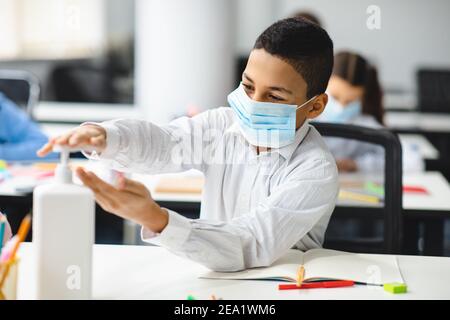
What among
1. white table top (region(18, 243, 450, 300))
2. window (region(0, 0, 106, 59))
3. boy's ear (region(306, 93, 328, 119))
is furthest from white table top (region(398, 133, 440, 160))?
window (region(0, 0, 106, 59))

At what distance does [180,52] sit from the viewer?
15.9 ft

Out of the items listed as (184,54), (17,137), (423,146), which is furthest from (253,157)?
(184,54)

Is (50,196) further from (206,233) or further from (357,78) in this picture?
(357,78)

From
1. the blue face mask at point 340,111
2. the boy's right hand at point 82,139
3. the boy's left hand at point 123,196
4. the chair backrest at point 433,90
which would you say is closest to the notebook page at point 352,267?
the boy's left hand at point 123,196

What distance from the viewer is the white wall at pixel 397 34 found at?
18.6ft

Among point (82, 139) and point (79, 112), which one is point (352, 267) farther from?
point (79, 112)

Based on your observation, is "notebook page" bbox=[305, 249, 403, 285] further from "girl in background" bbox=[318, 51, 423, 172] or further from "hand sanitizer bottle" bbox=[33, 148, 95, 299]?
"girl in background" bbox=[318, 51, 423, 172]

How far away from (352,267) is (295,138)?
315 millimetres

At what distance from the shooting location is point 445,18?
18.6 ft

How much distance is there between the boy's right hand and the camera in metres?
1.26

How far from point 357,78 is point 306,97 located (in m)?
2.04

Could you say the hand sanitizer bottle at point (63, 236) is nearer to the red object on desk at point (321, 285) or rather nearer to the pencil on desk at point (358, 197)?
the red object on desk at point (321, 285)

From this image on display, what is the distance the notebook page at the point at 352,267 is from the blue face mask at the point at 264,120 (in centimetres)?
24

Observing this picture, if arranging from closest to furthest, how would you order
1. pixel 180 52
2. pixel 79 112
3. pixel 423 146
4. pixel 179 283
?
pixel 179 283 → pixel 423 146 → pixel 180 52 → pixel 79 112
